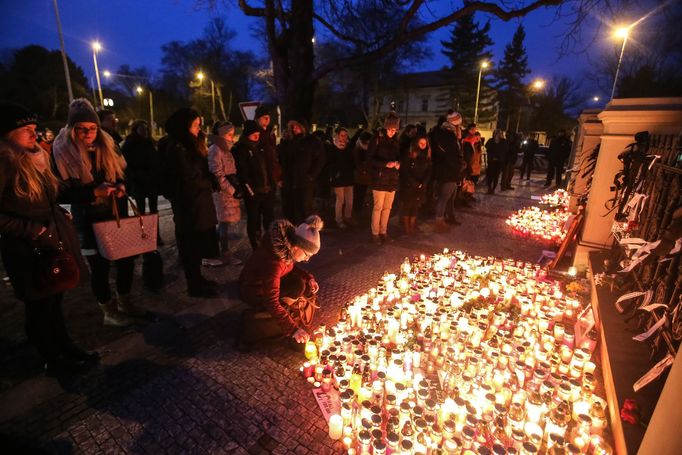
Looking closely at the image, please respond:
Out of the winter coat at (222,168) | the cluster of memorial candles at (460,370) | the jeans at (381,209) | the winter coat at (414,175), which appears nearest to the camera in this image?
the cluster of memorial candles at (460,370)

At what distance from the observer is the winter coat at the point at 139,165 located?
5.57 metres

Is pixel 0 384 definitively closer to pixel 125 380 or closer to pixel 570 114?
pixel 125 380

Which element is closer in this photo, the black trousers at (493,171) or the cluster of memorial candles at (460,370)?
the cluster of memorial candles at (460,370)

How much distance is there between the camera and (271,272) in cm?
317

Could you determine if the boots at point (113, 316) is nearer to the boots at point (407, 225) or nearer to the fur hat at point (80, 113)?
the fur hat at point (80, 113)

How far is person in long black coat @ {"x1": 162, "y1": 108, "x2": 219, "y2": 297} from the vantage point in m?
3.88

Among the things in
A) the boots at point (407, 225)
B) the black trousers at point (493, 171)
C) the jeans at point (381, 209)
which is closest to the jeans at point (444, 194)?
the boots at point (407, 225)

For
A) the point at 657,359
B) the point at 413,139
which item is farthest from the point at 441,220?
the point at 657,359

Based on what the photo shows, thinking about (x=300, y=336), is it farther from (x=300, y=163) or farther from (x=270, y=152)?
(x=300, y=163)

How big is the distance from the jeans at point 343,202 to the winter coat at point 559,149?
8.69m

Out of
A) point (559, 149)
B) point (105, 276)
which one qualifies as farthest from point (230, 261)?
point (559, 149)

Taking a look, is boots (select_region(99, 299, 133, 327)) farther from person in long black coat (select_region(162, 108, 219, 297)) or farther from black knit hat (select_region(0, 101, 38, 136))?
black knit hat (select_region(0, 101, 38, 136))

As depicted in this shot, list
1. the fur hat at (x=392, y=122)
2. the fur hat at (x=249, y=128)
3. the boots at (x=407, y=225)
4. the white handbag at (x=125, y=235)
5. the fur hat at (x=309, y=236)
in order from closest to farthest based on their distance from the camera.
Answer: the fur hat at (x=309, y=236)
the white handbag at (x=125, y=235)
the fur hat at (x=249, y=128)
the fur hat at (x=392, y=122)
the boots at (x=407, y=225)

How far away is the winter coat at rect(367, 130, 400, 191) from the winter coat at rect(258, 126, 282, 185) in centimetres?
156
